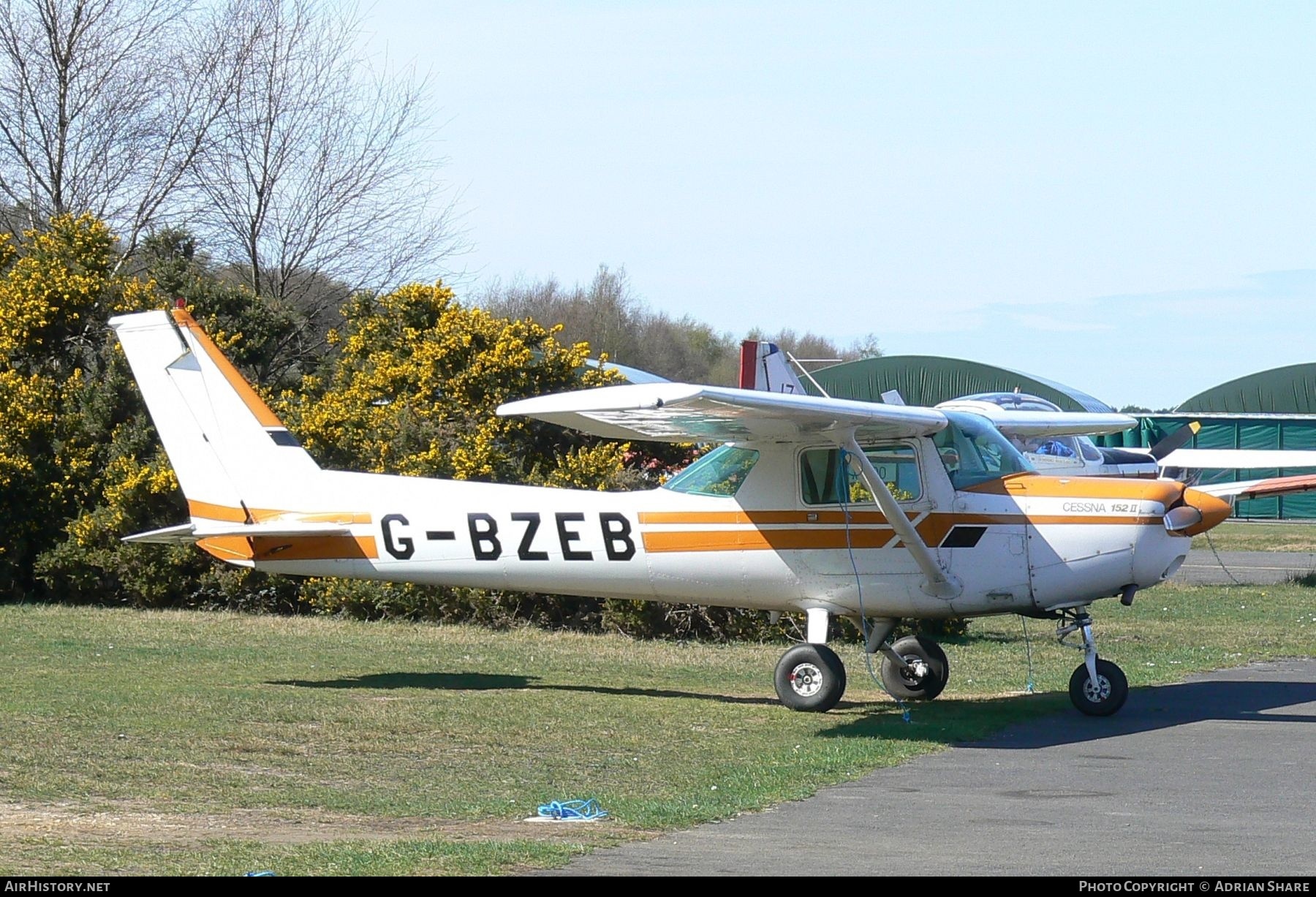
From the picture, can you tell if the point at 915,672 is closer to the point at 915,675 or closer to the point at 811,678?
the point at 915,675

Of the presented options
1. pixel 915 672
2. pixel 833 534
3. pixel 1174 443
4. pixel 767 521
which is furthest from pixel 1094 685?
pixel 1174 443

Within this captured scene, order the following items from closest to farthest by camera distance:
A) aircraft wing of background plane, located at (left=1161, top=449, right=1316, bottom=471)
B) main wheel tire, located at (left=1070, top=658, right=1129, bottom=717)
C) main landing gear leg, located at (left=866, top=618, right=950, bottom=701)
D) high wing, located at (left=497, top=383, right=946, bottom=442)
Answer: high wing, located at (left=497, top=383, right=946, bottom=442)
main wheel tire, located at (left=1070, top=658, right=1129, bottom=717)
main landing gear leg, located at (left=866, top=618, right=950, bottom=701)
aircraft wing of background plane, located at (left=1161, top=449, right=1316, bottom=471)

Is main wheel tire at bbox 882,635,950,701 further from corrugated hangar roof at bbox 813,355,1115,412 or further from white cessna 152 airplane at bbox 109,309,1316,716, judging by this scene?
corrugated hangar roof at bbox 813,355,1115,412

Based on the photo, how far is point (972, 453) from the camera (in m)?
11.3

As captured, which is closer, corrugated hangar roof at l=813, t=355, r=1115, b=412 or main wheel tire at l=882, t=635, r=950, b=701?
main wheel tire at l=882, t=635, r=950, b=701

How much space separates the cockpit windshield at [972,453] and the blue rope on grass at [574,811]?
15.6 ft

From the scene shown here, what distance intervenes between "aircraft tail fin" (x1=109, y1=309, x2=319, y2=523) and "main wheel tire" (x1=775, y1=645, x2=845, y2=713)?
4.51m

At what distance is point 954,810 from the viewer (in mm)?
7688

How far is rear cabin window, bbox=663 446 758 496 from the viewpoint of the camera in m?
11.7

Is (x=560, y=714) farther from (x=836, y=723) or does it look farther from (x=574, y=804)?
(x=574, y=804)

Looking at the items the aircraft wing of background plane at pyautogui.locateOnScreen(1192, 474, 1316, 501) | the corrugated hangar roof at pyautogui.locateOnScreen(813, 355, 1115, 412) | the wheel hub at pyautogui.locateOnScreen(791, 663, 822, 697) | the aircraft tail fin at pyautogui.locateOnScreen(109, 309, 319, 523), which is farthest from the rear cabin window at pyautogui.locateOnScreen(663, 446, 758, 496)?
the corrugated hangar roof at pyautogui.locateOnScreen(813, 355, 1115, 412)

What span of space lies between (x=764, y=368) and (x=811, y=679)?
11.0 meters

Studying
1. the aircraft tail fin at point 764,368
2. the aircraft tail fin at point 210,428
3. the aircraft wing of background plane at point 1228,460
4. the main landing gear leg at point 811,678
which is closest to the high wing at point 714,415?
the main landing gear leg at point 811,678
